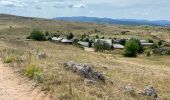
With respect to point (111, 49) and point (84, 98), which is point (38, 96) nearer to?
point (84, 98)

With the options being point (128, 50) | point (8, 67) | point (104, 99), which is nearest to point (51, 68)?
point (8, 67)

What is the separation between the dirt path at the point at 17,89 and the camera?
13625mm

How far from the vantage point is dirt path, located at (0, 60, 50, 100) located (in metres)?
13.6

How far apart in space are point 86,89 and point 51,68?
5.06 meters

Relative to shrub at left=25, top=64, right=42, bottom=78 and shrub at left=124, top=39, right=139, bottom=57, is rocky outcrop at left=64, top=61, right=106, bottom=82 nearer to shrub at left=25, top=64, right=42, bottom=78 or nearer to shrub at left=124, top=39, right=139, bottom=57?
shrub at left=25, top=64, right=42, bottom=78

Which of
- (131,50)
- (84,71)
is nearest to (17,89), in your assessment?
(84,71)

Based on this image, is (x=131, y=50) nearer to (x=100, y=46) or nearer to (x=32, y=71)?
(x=100, y=46)

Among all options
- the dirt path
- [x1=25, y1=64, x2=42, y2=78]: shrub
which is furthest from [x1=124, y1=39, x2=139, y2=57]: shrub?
[x1=25, y1=64, x2=42, y2=78]: shrub

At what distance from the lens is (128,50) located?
128125mm

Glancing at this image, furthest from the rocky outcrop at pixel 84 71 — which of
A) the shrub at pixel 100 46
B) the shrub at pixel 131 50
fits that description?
the shrub at pixel 100 46

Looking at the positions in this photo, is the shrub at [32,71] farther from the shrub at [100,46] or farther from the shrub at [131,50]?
the shrub at [100,46]

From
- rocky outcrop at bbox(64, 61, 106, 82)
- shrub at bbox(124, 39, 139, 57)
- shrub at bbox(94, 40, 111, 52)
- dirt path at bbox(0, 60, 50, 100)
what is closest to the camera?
dirt path at bbox(0, 60, 50, 100)

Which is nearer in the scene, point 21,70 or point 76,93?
point 76,93

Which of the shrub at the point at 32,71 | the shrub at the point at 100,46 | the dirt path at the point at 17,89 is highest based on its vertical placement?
the shrub at the point at 32,71
